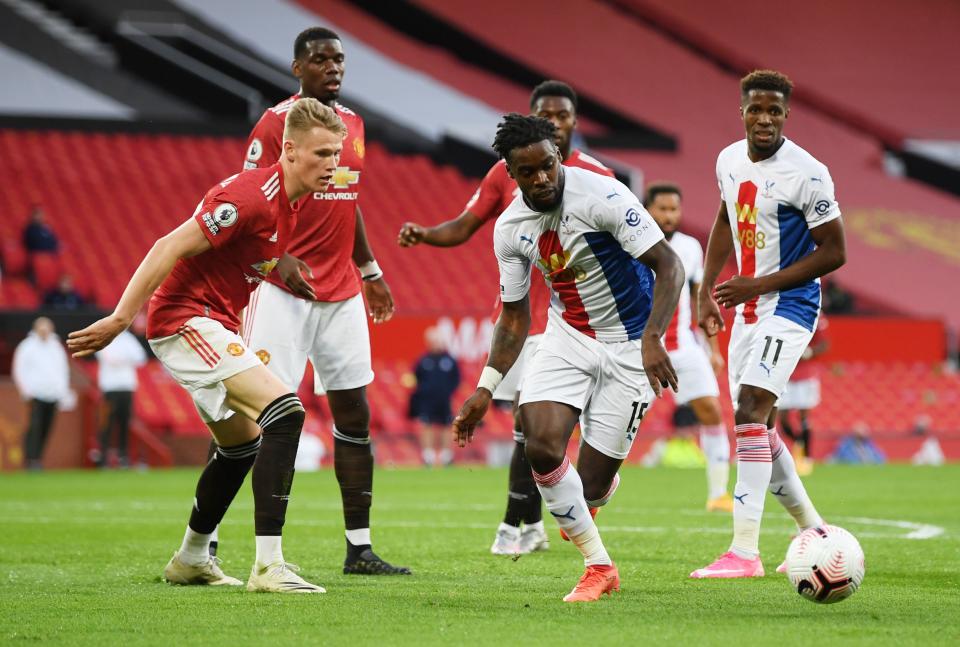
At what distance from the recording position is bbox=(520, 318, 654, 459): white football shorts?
6055 millimetres

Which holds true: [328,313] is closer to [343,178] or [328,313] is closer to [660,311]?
[343,178]

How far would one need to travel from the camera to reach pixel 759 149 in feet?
22.9

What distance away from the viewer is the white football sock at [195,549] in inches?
249

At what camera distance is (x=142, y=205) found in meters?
25.7

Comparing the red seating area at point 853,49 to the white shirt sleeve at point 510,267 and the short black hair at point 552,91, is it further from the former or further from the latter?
the white shirt sleeve at point 510,267

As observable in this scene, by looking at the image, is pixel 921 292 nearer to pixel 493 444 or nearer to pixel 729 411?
pixel 729 411

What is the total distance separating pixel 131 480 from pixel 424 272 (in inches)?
420

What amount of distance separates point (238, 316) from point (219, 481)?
2.46 feet

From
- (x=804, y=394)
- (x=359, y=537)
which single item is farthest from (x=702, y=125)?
(x=359, y=537)

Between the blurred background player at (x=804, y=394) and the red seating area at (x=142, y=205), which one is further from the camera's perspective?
the red seating area at (x=142, y=205)

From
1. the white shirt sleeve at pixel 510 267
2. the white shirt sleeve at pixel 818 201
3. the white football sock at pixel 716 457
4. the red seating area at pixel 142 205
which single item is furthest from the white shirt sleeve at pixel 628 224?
the red seating area at pixel 142 205

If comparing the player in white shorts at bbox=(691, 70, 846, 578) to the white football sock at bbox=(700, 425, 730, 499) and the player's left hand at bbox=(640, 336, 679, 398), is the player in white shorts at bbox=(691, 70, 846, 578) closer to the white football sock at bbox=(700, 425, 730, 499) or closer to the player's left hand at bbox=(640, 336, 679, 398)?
the player's left hand at bbox=(640, 336, 679, 398)

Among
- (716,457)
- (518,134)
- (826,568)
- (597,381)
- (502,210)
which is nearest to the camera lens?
(826,568)

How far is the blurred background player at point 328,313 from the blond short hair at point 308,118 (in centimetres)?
76
